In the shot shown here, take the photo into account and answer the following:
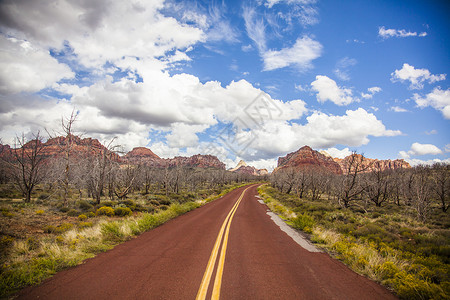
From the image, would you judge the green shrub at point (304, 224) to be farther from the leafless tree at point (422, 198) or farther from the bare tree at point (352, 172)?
the leafless tree at point (422, 198)

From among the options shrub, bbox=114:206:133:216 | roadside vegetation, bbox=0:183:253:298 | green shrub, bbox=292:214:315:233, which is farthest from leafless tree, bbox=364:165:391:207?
roadside vegetation, bbox=0:183:253:298

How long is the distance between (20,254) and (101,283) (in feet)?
13.9

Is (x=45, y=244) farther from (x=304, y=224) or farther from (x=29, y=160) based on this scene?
(x=29, y=160)

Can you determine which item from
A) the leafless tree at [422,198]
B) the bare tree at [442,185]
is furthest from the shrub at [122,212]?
the bare tree at [442,185]

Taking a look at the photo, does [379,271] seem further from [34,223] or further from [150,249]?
[34,223]

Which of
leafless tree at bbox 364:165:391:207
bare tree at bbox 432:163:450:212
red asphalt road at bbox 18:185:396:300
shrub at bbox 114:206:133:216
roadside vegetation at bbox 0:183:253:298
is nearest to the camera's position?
red asphalt road at bbox 18:185:396:300

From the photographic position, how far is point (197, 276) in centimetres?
448

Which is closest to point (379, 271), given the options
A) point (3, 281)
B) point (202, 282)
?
point (202, 282)

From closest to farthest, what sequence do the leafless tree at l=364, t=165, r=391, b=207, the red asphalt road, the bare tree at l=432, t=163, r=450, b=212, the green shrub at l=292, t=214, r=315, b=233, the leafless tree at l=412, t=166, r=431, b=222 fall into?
the red asphalt road → the green shrub at l=292, t=214, r=315, b=233 → the leafless tree at l=412, t=166, r=431, b=222 → the bare tree at l=432, t=163, r=450, b=212 → the leafless tree at l=364, t=165, r=391, b=207

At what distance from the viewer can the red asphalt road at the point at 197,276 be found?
148 inches

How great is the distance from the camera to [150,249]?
6.26 metres

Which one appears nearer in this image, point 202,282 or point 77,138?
point 202,282

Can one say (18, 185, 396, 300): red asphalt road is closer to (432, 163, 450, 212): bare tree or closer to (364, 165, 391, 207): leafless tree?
(364, 165, 391, 207): leafless tree

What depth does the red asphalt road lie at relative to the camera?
12.3ft
